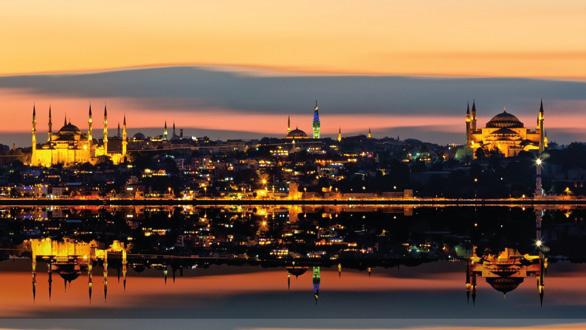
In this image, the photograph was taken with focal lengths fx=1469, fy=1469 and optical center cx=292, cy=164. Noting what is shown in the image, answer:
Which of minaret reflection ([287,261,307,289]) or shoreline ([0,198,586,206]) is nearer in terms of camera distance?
minaret reflection ([287,261,307,289])

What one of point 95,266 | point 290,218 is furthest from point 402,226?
point 95,266

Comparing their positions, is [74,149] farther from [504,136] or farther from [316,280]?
[316,280]

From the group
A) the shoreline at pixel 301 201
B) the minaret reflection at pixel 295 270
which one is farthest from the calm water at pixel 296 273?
the shoreline at pixel 301 201

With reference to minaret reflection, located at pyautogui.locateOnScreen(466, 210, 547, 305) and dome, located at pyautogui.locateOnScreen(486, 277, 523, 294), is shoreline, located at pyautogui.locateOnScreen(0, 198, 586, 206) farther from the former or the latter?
dome, located at pyautogui.locateOnScreen(486, 277, 523, 294)

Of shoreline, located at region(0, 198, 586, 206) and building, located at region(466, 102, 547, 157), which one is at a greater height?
building, located at region(466, 102, 547, 157)

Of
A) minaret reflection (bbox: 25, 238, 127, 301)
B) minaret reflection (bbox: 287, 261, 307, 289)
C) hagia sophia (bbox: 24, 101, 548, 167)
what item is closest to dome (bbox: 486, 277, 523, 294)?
minaret reflection (bbox: 287, 261, 307, 289)

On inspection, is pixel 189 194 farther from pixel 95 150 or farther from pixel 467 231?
pixel 467 231

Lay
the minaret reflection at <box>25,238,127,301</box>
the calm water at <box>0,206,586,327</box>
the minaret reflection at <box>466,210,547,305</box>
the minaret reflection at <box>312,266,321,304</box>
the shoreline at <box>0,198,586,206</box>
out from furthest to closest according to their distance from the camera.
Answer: the shoreline at <box>0,198,586,206</box> < the minaret reflection at <box>25,238,127,301</box> < the minaret reflection at <box>466,210,547,305</box> < the minaret reflection at <box>312,266,321,304</box> < the calm water at <box>0,206,586,327</box>
